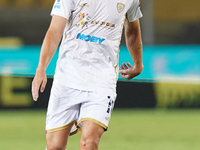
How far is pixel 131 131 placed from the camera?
740cm

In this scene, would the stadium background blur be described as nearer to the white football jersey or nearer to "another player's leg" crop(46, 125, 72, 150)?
"another player's leg" crop(46, 125, 72, 150)

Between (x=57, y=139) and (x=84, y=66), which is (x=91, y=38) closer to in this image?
(x=84, y=66)

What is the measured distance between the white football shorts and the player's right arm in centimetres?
47

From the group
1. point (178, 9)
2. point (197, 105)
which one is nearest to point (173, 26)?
point (178, 9)

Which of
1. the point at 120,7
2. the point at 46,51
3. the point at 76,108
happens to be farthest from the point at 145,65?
the point at 46,51

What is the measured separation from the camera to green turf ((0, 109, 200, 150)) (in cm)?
622

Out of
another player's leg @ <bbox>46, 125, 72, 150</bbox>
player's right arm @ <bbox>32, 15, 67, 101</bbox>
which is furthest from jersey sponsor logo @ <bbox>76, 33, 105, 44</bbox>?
another player's leg @ <bbox>46, 125, 72, 150</bbox>

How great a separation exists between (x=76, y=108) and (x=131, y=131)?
12.4 feet

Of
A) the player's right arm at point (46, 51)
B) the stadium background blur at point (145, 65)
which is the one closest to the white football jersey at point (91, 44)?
the player's right arm at point (46, 51)

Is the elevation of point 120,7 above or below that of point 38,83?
above

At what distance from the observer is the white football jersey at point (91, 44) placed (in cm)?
369

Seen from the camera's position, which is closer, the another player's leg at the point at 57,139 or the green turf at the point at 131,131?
the another player's leg at the point at 57,139

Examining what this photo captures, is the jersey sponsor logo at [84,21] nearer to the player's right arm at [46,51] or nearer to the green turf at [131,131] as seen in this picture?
the player's right arm at [46,51]

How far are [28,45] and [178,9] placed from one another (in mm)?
3120
